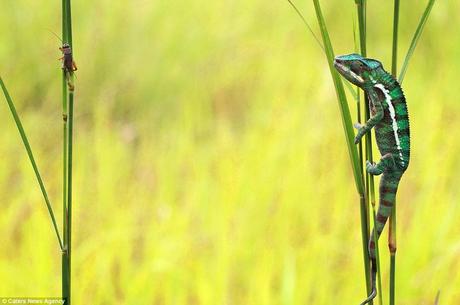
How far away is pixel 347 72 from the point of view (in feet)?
3.55

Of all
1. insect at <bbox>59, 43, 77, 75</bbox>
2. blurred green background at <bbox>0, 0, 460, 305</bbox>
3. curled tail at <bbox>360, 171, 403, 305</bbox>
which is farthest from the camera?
blurred green background at <bbox>0, 0, 460, 305</bbox>

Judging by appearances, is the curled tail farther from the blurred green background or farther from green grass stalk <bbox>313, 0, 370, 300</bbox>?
the blurred green background

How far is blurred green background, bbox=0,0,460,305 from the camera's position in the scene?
8.01 feet

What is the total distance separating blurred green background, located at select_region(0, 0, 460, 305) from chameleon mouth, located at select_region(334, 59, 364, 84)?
1367 mm

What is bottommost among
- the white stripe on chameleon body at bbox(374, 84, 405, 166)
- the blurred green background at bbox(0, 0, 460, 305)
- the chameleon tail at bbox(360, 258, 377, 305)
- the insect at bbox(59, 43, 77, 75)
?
the chameleon tail at bbox(360, 258, 377, 305)

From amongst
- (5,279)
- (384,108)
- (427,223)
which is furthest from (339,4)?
(384,108)

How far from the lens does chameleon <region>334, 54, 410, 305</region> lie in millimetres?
1078

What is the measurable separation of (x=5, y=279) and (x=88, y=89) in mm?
1349

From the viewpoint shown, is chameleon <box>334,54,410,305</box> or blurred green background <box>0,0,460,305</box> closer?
chameleon <box>334,54,410,305</box>

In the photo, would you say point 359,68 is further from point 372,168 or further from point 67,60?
point 67,60

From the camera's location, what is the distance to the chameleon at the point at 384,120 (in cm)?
108

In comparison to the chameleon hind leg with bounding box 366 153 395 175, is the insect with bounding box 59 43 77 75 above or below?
above

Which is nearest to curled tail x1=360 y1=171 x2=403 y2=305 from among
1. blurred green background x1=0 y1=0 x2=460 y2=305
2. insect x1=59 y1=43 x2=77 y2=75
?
insect x1=59 y1=43 x2=77 y2=75

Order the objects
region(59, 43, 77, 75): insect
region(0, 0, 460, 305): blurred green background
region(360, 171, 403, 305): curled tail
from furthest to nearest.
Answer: region(0, 0, 460, 305): blurred green background → region(360, 171, 403, 305): curled tail → region(59, 43, 77, 75): insect
